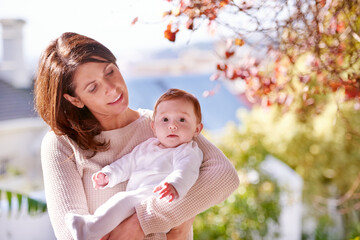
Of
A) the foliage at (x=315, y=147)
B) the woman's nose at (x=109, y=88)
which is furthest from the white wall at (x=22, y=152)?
the woman's nose at (x=109, y=88)

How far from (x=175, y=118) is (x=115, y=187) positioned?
37cm

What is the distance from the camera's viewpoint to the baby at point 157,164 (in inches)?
57.7

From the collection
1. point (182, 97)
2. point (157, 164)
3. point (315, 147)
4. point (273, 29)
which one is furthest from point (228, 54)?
point (315, 147)

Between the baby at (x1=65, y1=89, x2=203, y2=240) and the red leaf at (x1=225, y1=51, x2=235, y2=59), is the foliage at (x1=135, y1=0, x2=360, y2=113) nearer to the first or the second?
the red leaf at (x1=225, y1=51, x2=235, y2=59)

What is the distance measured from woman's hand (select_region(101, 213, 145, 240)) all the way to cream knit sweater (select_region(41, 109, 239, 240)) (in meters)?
0.02

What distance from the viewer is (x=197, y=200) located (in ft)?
5.24

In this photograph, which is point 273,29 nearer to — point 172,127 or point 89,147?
point 172,127

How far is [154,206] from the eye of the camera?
1.56 metres

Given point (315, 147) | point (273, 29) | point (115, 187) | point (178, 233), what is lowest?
point (315, 147)

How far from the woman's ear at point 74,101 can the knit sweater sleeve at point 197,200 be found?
460mm

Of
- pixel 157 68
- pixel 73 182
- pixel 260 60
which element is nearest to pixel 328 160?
pixel 260 60

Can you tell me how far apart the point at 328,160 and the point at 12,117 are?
15.2 ft

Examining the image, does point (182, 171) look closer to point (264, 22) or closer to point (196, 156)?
point (196, 156)

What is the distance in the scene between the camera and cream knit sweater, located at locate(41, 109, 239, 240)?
5.13 feet
